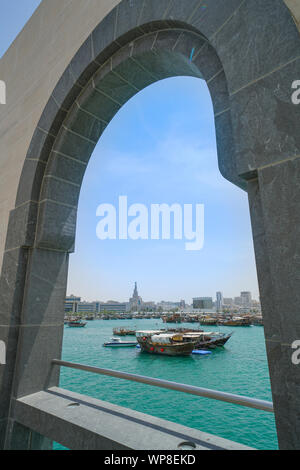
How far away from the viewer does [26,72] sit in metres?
3.23

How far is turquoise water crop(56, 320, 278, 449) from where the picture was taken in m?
11.8

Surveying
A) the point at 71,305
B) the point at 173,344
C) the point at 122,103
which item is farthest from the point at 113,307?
the point at 122,103

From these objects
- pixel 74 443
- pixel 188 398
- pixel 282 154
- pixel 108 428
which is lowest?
pixel 188 398

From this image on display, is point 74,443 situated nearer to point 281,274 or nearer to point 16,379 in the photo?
point 16,379

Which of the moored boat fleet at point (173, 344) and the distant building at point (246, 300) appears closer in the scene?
the moored boat fleet at point (173, 344)

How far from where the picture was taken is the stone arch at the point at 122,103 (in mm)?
1030

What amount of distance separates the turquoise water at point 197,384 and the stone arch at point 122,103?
11.9 m

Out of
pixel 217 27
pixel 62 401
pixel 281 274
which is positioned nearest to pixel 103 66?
pixel 217 27

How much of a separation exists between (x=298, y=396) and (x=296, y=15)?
146 centimetres

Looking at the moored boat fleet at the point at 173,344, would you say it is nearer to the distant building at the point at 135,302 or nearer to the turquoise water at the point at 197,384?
the turquoise water at the point at 197,384

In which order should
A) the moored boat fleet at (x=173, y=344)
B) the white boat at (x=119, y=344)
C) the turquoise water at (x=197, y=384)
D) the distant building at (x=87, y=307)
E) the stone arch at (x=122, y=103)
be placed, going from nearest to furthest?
the stone arch at (x=122, y=103) < the turquoise water at (x=197, y=384) < the moored boat fleet at (x=173, y=344) < the white boat at (x=119, y=344) < the distant building at (x=87, y=307)

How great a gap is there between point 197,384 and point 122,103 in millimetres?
18697

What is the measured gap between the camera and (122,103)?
99.6 inches

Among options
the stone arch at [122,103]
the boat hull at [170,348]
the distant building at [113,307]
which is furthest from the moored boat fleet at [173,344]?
the distant building at [113,307]
